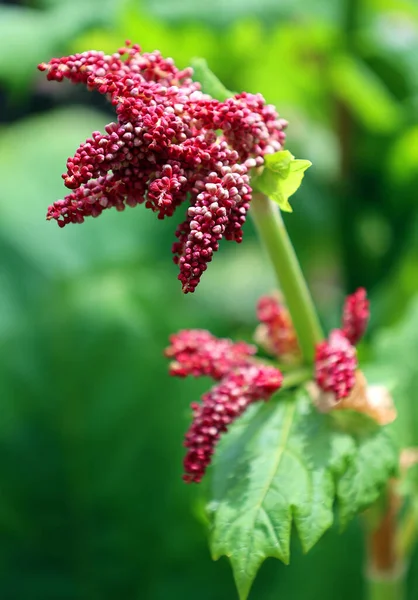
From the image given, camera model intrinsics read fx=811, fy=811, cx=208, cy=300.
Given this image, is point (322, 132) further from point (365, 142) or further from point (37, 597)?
point (37, 597)

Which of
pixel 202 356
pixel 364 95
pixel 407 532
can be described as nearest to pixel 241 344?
pixel 202 356

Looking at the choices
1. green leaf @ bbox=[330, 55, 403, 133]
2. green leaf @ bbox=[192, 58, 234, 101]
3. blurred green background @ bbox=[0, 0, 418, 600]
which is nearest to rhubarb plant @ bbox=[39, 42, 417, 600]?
green leaf @ bbox=[192, 58, 234, 101]

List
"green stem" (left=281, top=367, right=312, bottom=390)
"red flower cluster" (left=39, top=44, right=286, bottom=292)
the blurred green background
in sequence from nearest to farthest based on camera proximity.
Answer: "red flower cluster" (left=39, top=44, right=286, bottom=292) → "green stem" (left=281, top=367, right=312, bottom=390) → the blurred green background

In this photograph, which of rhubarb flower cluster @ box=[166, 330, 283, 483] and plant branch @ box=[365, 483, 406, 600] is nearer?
rhubarb flower cluster @ box=[166, 330, 283, 483]

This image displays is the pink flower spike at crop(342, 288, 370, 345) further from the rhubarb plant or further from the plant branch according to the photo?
the plant branch

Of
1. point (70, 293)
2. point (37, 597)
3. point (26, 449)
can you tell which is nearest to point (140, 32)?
point (70, 293)

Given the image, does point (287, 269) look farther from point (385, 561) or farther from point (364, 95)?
point (364, 95)
